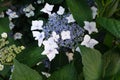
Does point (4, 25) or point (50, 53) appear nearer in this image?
point (50, 53)

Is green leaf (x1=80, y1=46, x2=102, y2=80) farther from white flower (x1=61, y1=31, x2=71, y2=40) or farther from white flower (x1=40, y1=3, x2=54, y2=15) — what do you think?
white flower (x1=40, y1=3, x2=54, y2=15)

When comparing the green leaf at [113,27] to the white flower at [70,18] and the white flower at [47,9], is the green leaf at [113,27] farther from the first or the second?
the white flower at [47,9]

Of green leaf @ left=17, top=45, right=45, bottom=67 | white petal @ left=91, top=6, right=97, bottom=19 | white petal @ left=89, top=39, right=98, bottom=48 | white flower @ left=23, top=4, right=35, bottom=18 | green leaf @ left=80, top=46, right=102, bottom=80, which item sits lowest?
green leaf @ left=17, top=45, right=45, bottom=67

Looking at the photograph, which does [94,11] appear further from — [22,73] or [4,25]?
[22,73]

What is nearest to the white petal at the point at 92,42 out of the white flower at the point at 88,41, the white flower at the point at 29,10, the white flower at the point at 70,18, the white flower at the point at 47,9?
the white flower at the point at 88,41

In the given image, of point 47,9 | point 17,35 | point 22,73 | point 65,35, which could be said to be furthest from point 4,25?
point 22,73

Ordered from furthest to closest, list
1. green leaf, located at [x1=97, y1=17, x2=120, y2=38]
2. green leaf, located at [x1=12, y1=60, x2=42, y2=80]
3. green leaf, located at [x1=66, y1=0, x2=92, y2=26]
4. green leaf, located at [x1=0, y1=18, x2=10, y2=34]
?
green leaf, located at [x1=0, y1=18, x2=10, y2=34]
green leaf, located at [x1=66, y1=0, x2=92, y2=26]
green leaf, located at [x1=97, y1=17, x2=120, y2=38]
green leaf, located at [x1=12, y1=60, x2=42, y2=80]

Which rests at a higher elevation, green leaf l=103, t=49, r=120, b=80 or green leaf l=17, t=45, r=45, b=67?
green leaf l=103, t=49, r=120, b=80

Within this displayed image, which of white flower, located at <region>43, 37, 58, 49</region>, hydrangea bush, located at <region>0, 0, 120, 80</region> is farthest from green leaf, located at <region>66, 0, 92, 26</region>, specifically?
white flower, located at <region>43, 37, 58, 49</region>
